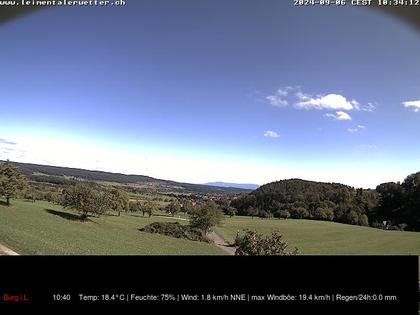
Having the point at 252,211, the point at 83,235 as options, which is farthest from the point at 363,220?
the point at 83,235

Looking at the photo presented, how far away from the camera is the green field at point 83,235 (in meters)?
4.14

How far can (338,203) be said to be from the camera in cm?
665

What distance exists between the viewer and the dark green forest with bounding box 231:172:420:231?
4.78m

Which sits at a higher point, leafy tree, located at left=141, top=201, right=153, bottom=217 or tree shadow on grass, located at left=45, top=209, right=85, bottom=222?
leafy tree, located at left=141, top=201, right=153, bottom=217

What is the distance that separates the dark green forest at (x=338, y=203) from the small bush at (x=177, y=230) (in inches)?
84.6

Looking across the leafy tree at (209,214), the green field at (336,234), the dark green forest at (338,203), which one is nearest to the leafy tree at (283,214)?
the dark green forest at (338,203)

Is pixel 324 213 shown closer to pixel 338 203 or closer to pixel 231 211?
pixel 338 203

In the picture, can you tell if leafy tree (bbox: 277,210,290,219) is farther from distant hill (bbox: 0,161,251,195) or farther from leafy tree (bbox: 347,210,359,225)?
leafy tree (bbox: 347,210,359,225)

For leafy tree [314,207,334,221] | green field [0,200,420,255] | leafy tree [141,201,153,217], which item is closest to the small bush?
green field [0,200,420,255]
